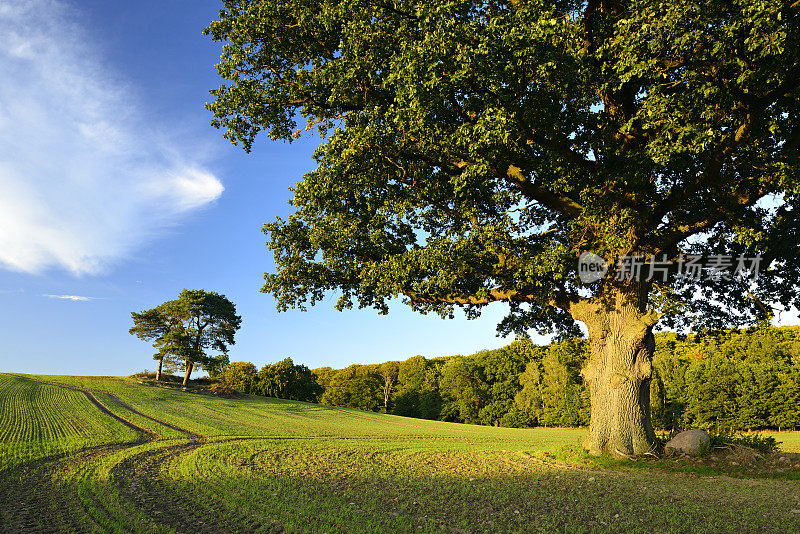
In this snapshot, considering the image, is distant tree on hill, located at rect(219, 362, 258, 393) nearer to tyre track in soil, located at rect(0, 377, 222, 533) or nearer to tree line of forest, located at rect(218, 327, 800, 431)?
tree line of forest, located at rect(218, 327, 800, 431)

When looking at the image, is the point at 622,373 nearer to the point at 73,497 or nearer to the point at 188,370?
the point at 73,497

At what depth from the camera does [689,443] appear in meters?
14.6

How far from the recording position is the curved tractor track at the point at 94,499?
23.1ft

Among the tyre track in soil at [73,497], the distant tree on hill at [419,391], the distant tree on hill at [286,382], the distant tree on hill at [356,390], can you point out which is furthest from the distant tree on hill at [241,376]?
the tyre track in soil at [73,497]

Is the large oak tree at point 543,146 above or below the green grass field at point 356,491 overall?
above

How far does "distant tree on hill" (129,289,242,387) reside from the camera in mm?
55938

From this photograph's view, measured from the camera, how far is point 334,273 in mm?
17203

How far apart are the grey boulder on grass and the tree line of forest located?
178 inches

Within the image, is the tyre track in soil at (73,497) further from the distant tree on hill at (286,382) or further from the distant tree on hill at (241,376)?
the distant tree on hill at (241,376)

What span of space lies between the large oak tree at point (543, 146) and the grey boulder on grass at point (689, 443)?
71 centimetres

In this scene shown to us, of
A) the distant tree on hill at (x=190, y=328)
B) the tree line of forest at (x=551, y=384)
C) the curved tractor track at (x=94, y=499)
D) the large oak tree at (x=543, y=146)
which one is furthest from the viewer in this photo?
the distant tree on hill at (x=190, y=328)

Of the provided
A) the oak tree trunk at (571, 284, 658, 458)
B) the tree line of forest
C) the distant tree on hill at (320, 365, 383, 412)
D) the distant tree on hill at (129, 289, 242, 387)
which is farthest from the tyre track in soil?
the distant tree on hill at (320, 365, 383, 412)

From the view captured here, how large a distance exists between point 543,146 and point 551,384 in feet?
158

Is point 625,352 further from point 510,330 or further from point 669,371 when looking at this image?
point 669,371
